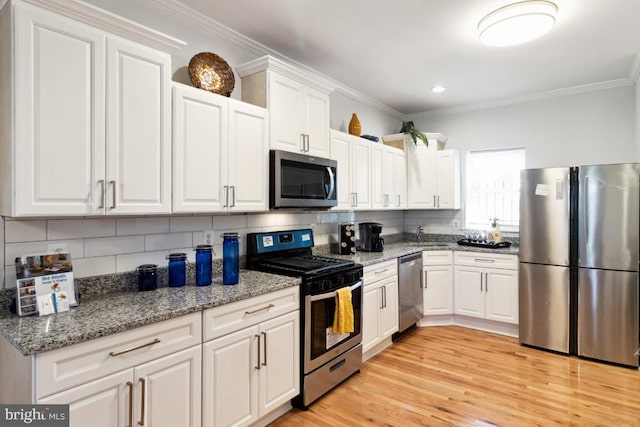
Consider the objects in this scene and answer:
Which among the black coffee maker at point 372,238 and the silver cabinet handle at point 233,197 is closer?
the silver cabinet handle at point 233,197

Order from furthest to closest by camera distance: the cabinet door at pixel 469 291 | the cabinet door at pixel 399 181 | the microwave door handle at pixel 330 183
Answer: the cabinet door at pixel 399 181
the cabinet door at pixel 469 291
the microwave door handle at pixel 330 183

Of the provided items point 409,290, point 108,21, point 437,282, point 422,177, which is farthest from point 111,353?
point 422,177

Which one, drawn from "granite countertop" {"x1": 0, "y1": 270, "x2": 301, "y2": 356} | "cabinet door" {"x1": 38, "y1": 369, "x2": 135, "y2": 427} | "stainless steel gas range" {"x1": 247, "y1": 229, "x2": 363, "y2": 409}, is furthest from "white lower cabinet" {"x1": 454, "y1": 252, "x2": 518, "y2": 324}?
"cabinet door" {"x1": 38, "y1": 369, "x2": 135, "y2": 427}

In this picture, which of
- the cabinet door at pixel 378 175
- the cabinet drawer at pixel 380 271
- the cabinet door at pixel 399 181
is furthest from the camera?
the cabinet door at pixel 399 181

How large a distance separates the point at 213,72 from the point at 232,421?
7.12 ft

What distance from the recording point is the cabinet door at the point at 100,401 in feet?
4.37

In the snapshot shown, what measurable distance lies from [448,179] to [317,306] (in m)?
2.88

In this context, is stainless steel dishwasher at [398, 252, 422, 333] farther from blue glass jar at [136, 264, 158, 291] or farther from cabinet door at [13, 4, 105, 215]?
cabinet door at [13, 4, 105, 215]

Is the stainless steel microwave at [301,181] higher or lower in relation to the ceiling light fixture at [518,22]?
lower

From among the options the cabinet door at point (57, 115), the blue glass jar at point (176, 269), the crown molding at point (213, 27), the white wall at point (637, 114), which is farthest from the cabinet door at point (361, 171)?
the white wall at point (637, 114)

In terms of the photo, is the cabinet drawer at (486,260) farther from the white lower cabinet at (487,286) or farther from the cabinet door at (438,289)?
the cabinet door at (438,289)

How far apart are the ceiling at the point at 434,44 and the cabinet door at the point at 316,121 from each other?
414 mm

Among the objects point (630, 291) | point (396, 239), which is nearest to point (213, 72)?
point (396, 239)

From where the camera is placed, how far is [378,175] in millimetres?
3926
